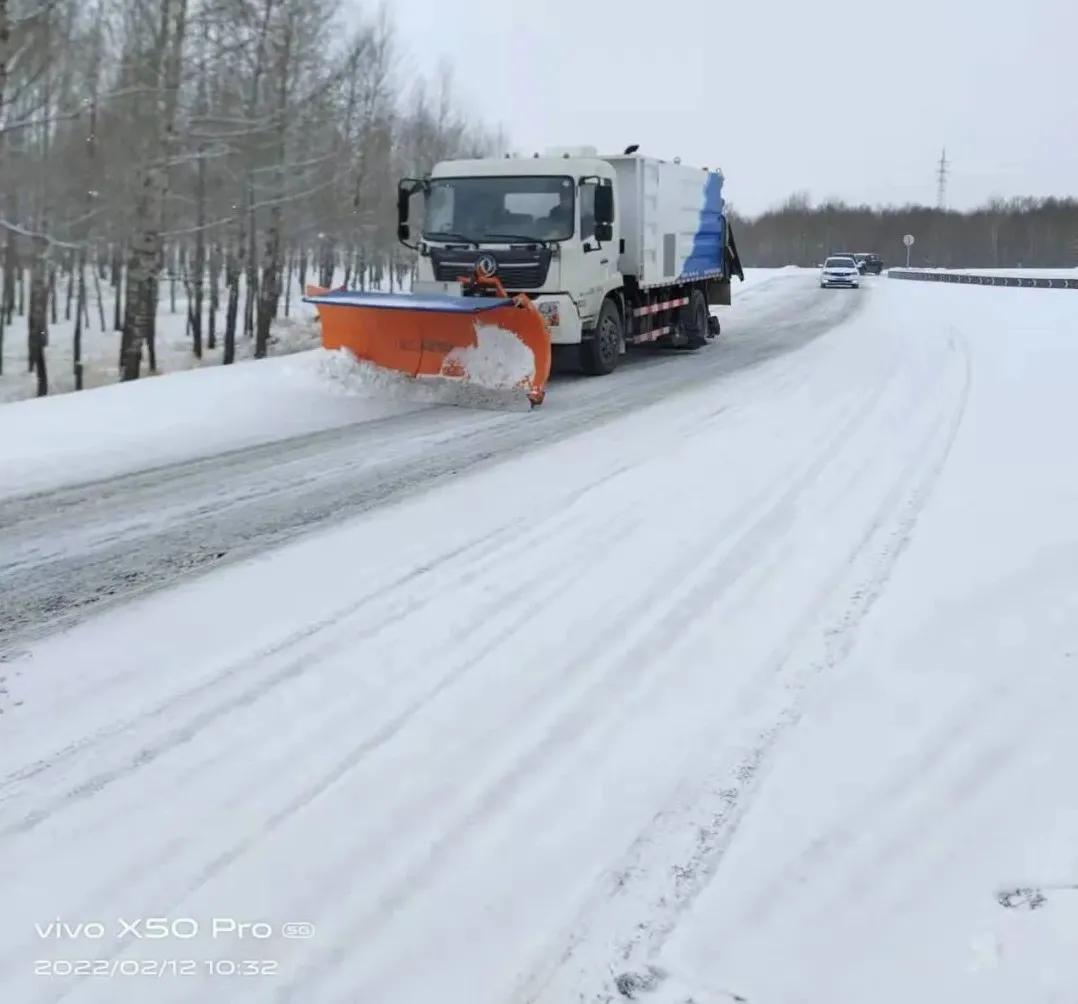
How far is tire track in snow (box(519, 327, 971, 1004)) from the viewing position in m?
2.56

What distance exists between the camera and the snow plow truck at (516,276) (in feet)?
35.3

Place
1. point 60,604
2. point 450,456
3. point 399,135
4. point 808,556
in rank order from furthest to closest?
point 399,135 → point 450,456 → point 808,556 → point 60,604

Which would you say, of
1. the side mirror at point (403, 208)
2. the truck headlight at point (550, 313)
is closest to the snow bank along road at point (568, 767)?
the truck headlight at point (550, 313)

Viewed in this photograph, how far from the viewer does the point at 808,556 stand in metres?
5.57

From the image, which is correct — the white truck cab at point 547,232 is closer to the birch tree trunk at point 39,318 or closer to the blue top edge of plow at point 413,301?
the blue top edge of plow at point 413,301

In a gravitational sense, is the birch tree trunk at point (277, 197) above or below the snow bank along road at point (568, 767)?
above

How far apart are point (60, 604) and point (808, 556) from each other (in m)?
3.83

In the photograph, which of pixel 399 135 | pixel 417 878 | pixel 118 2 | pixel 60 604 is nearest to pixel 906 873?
pixel 417 878

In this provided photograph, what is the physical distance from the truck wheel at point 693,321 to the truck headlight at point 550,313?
4.93m

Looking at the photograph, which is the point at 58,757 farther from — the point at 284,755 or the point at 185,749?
the point at 284,755

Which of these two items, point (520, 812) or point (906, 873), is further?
point (520, 812)

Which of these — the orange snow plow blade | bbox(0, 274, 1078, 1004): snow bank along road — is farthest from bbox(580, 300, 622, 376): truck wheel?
bbox(0, 274, 1078, 1004): snow bank along road

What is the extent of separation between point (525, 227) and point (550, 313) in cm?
105

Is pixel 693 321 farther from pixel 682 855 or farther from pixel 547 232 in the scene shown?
pixel 682 855
